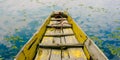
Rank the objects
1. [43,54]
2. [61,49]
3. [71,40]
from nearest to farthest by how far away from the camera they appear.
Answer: [43,54]
[61,49]
[71,40]

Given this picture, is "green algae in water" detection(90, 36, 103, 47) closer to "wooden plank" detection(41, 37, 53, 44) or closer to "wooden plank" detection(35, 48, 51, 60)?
"wooden plank" detection(41, 37, 53, 44)

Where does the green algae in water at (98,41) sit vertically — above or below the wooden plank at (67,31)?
below

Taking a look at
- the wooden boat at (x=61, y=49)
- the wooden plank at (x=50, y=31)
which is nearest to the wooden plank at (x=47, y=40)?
the wooden boat at (x=61, y=49)

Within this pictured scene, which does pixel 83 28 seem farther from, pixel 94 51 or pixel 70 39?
pixel 94 51

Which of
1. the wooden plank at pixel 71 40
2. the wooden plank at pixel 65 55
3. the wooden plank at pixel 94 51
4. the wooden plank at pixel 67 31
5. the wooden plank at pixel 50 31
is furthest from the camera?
the wooden plank at pixel 67 31

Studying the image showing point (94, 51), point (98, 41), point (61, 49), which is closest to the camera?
point (94, 51)

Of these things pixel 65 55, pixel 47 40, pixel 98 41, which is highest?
pixel 47 40

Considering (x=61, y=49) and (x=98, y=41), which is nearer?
(x=61, y=49)

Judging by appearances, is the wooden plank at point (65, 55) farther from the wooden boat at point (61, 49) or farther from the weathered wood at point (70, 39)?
the weathered wood at point (70, 39)

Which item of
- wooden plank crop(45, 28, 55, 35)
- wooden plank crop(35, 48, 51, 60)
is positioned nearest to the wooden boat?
wooden plank crop(35, 48, 51, 60)

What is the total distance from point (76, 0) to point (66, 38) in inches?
758

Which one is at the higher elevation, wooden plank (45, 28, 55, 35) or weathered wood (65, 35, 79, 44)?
wooden plank (45, 28, 55, 35)

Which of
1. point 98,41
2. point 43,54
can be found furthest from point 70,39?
point 98,41

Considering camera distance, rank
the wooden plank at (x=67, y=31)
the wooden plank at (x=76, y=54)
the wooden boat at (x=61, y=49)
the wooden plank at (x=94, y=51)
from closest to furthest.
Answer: the wooden plank at (x=94, y=51), the wooden boat at (x=61, y=49), the wooden plank at (x=76, y=54), the wooden plank at (x=67, y=31)
